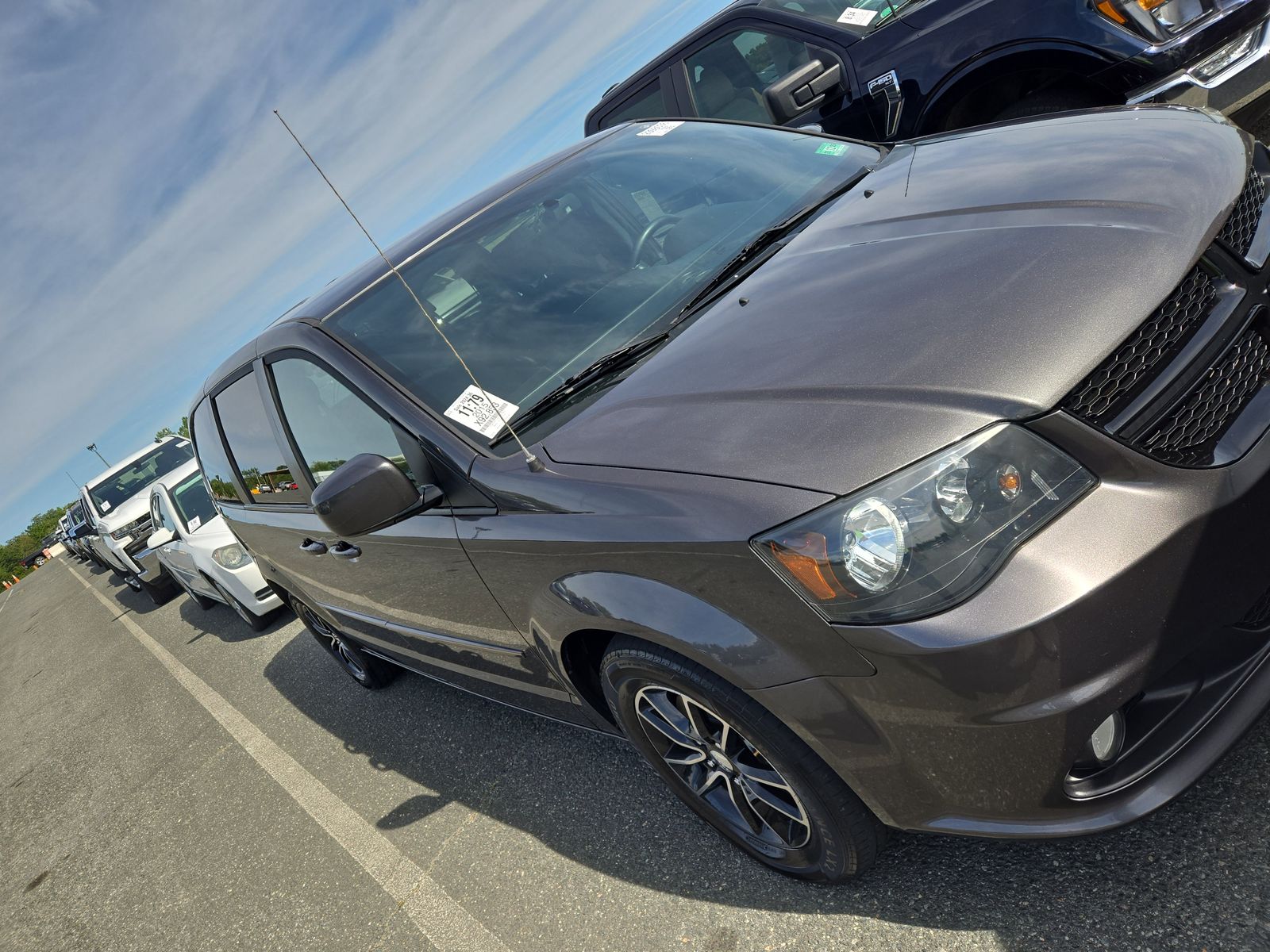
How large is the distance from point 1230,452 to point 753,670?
1008 mm

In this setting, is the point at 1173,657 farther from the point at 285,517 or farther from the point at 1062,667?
the point at 285,517

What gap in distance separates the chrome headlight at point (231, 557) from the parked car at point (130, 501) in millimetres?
5274

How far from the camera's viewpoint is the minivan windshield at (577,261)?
2682mm

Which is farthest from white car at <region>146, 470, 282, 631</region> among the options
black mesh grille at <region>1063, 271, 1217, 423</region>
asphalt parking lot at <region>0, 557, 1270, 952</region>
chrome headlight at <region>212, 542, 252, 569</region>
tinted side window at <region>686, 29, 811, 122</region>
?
black mesh grille at <region>1063, 271, 1217, 423</region>

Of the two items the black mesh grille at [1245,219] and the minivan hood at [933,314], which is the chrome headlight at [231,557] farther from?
the black mesh grille at [1245,219]

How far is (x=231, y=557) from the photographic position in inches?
289

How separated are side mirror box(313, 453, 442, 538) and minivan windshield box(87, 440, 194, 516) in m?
12.1

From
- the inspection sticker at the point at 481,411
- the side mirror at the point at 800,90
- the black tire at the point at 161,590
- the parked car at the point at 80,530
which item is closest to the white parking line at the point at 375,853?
the inspection sticker at the point at 481,411

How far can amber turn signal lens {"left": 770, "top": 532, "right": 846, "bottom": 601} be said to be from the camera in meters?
1.70

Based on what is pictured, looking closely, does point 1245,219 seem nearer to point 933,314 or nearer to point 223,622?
point 933,314

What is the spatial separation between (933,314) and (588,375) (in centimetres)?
98

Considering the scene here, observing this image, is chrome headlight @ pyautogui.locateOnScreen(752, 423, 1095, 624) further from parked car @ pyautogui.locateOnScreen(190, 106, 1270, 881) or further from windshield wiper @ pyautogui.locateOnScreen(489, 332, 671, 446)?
windshield wiper @ pyautogui.locateOnScreen(489, 332, 671, 446)

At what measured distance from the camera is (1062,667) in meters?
1.59

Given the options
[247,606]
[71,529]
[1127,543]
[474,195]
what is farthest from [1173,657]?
[71,529]
